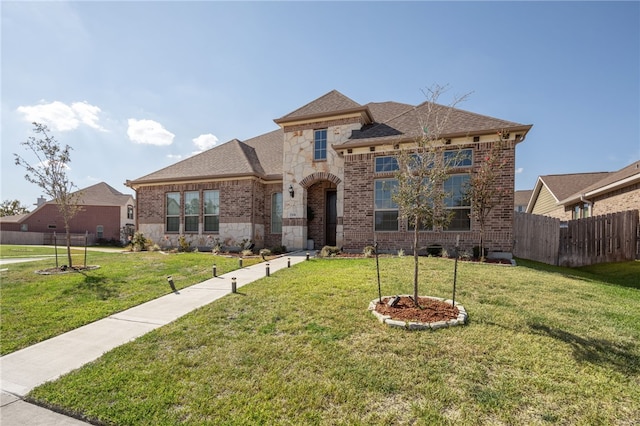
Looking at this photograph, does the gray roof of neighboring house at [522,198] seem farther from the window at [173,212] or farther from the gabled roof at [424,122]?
the window at [173,212]

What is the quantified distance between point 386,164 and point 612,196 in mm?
11599

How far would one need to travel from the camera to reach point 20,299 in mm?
6449

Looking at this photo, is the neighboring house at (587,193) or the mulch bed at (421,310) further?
the neighboring house at (587,193)

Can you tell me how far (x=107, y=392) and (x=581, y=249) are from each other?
15.4 m

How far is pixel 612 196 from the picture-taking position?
47.1 feet

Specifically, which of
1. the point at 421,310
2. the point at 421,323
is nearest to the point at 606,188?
the point at 421,310

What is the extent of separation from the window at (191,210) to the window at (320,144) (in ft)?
22.8

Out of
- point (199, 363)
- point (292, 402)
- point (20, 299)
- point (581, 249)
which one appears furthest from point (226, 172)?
point (581, 249)

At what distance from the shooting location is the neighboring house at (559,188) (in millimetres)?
20922

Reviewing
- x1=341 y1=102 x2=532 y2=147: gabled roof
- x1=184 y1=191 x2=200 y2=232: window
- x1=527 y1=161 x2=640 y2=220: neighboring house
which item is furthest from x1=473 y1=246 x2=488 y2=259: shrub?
x1=184 y1=191 x2=200 y2=232: window

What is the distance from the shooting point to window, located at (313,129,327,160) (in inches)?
547

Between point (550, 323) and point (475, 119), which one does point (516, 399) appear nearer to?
point (550, 323)

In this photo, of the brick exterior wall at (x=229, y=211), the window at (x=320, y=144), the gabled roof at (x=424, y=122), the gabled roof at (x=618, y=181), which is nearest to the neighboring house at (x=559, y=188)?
the gabled roof at (x=618, y=181)

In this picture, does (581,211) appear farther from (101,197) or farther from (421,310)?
(101,197)
